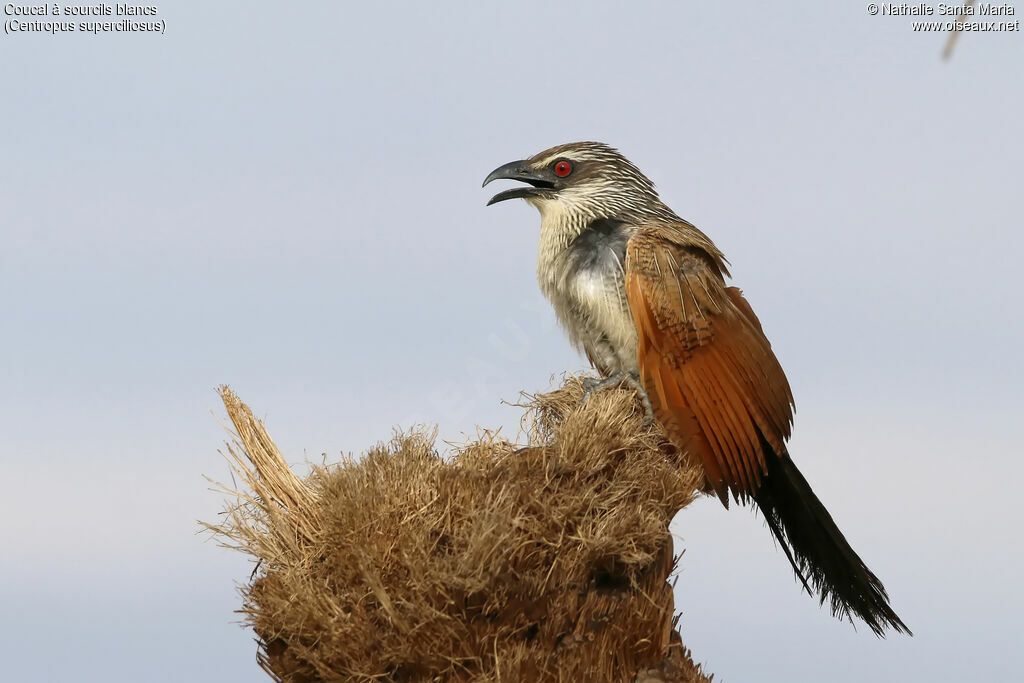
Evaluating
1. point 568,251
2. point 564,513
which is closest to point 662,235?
point 568,251

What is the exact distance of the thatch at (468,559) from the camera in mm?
3705

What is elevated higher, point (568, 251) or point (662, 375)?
point (568, 251)

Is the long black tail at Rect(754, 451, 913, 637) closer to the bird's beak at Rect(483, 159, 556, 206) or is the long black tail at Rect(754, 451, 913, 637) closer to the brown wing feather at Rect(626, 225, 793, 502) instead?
the brown wing feather at Rect(626, 225, 793, 502)

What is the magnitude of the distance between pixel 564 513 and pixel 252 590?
52.1 inches

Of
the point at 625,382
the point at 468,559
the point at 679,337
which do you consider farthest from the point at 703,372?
the point at 468,559

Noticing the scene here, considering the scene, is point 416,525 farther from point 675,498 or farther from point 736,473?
point 736,473

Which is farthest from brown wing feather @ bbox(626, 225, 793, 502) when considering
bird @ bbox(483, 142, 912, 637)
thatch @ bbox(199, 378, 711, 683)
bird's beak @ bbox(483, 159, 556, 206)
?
bird's beak @ bbox(483, 159, 556, 206)

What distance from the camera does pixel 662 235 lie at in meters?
4.62

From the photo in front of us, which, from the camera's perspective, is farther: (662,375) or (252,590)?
(662,375)

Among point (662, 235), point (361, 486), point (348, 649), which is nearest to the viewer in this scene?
point (348, 649)

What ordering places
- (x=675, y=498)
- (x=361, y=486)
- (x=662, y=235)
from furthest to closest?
(x=662, y=235) → (x=675, y=498) → (x=361, y=486)

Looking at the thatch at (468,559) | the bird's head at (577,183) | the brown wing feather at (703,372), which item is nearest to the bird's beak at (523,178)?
the bird's head at (577,183)

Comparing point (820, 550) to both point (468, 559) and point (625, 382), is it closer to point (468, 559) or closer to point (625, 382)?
point (625, 382)

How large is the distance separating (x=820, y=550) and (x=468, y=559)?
198cm
